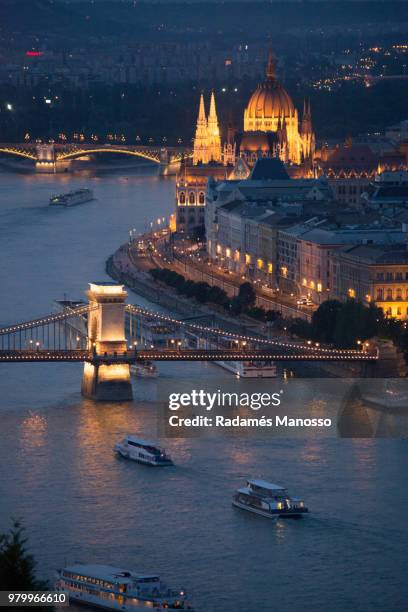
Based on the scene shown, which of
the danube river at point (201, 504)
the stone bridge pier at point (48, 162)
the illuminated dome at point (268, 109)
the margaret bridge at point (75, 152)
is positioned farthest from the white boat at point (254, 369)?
the stone bridge pier at point (48, 162)

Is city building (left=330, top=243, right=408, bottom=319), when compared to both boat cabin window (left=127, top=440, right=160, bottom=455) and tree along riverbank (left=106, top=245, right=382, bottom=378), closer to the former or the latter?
tree along riverbank (left=106, top=245, right=382, bottom=378)

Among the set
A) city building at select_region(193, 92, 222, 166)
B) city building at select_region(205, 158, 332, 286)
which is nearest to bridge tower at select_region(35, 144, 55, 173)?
city building at select_region(193, 92, 222, 166)

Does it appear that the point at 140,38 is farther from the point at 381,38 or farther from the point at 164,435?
the point at 164,435

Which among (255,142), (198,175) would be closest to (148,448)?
(198,175)

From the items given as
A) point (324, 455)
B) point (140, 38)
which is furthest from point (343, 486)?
point (140, 38)

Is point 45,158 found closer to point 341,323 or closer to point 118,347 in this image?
point 341,323

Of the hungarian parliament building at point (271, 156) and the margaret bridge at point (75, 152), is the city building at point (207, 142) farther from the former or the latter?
the margaret bridge at point (75, 152)
